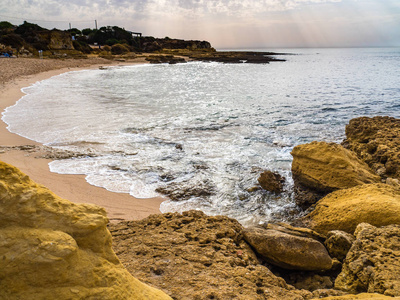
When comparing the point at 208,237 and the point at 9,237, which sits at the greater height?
the point at 9,237

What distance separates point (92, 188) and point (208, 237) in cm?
315

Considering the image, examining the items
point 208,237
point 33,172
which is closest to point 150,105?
point 33,172

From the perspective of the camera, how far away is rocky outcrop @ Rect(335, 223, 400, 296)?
2.59 metres

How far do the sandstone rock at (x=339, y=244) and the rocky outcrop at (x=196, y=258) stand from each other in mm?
1010

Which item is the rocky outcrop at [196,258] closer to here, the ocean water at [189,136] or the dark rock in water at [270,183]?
the ocean water at [189,136]

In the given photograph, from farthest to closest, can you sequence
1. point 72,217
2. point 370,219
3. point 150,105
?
point 150,105
point 370,219
point 72,217

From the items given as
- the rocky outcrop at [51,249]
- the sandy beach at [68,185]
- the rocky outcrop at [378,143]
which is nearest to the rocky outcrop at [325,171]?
the rocky outcrop at [378,143]

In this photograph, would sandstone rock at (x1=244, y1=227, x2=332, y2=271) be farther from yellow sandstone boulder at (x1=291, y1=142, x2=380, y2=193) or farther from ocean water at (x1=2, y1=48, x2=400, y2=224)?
yellow sandstone boulder at (x1=291, y1=142, x2=380, y2=193)

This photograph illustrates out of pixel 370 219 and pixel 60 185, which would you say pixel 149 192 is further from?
pixel 370 219

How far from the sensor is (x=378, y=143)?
21.1ft

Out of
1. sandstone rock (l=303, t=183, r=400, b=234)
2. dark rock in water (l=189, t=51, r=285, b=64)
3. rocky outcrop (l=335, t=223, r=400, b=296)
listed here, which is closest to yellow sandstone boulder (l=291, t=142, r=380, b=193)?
sandstone rock (l=303, t=183, r=400, b=234)

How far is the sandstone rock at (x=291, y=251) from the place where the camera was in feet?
10.8

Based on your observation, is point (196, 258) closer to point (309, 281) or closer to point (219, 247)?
point (219, 247)

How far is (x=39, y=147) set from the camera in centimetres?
751
